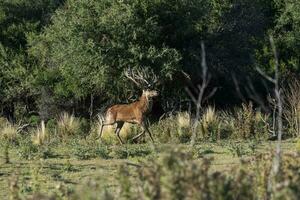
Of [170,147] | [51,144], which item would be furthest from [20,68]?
[170,147]

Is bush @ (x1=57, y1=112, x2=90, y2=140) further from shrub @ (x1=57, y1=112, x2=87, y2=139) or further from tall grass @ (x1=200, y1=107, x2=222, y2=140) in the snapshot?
tall grass @ (x1=200, y1=107, x2=222, y2=140)

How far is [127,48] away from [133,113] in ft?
15.6

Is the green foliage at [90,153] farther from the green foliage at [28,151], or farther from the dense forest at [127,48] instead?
the dense forest at [127,48]

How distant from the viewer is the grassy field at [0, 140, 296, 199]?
11062mm

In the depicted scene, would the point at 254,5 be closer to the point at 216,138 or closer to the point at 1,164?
the point at 216,138

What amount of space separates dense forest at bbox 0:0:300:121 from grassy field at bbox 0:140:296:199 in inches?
223

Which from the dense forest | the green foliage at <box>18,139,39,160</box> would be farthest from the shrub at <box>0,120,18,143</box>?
the dense forest

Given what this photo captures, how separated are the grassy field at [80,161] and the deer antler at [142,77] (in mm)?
3076

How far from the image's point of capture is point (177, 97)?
23656 mm

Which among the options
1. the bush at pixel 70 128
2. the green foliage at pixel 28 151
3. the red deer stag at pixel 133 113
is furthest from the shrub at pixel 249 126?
the green foliage at pixel 28 151

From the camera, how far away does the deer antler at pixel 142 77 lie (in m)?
19.4

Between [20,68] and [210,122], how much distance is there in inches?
364

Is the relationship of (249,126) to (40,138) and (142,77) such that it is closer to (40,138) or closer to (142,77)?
(142,77)

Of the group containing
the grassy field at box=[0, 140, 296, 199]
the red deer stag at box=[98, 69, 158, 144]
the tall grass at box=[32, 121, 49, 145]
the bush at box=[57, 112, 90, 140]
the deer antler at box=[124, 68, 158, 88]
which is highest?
the deer antler at box=[124, 68, 158, 88]
